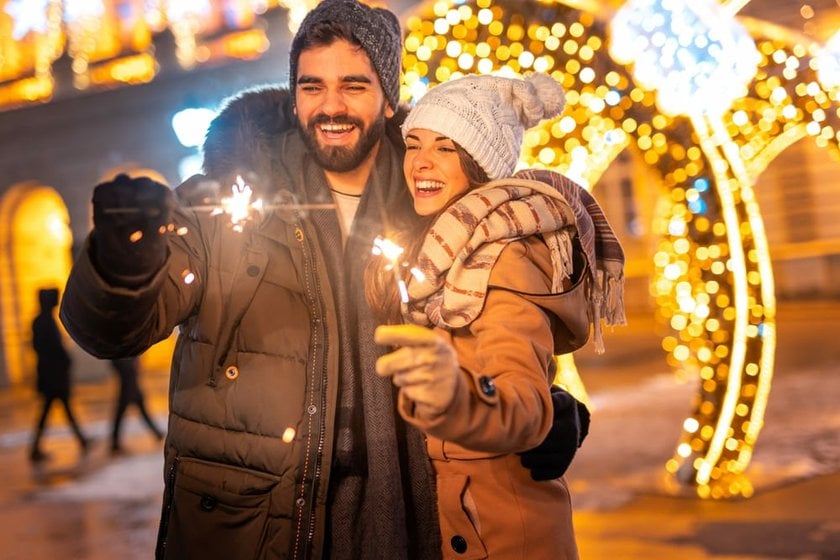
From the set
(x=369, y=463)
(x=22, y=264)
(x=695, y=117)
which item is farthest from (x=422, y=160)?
(x=22, y=264)

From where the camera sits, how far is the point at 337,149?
106 inches

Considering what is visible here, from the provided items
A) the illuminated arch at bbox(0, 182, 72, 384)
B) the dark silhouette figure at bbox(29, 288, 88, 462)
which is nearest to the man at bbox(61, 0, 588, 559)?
the dark silhouette figure at bbox(29, 288, 88, 462)

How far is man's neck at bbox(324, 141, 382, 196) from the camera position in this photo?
2.78m

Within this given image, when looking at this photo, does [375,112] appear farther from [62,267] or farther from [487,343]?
[62,267]

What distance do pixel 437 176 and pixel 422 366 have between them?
0.81m

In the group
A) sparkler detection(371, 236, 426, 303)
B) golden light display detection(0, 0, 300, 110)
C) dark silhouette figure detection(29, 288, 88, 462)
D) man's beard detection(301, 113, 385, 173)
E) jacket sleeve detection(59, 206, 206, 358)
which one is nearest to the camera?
jacket sleeve detection(59, 206, 206, 358)

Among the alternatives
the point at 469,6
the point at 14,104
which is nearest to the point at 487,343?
the point at 469,6

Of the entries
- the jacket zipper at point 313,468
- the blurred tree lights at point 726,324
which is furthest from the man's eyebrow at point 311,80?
the blurred tree lights at point 726,324

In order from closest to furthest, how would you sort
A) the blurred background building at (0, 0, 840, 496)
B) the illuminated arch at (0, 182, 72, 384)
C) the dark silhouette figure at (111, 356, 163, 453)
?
the blurred background building at (0, 0, 840, 496)
the dark silhouette figure at (111, 356, 163, 453)
the illuminated arch at (0, 182, 72, 384)

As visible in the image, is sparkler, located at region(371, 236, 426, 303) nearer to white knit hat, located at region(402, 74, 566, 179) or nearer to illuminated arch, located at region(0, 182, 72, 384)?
white knit hat, located at region(402, 74, 566, 179)

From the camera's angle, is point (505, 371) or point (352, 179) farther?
→ point (352, 179)

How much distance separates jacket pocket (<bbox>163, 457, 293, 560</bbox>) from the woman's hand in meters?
0.79

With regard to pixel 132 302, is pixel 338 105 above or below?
above

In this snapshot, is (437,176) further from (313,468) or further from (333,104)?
(313,468)
